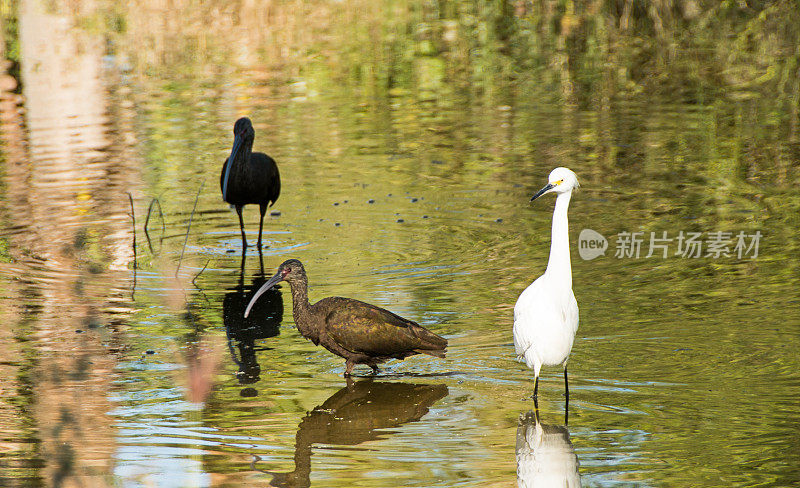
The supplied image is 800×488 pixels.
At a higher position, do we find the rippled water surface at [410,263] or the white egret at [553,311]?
the white egret at [553,311]

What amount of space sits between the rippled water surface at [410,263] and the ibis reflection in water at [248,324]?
35 mm

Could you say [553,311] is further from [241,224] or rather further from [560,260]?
[241,224]

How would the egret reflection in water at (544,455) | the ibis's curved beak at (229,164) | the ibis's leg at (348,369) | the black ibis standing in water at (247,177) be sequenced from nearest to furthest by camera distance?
the egret reflection in water at (544,455), the ibis's leg at (348,369), the black ibis standing in water at (247,177), the ibis's curved beak at (229,164)

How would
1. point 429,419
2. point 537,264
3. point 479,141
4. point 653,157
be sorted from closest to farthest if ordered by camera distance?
point 429,419, point 537,264, point 653,157, point 479,141

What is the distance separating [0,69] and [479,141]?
12.7 meters

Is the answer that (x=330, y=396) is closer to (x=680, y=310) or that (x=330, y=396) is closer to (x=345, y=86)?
(x=680, y=310)

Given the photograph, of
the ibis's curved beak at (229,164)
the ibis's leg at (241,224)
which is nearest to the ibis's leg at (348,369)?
the ibis's leg at (241,224)

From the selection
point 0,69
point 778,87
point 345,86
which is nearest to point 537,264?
point 778,87

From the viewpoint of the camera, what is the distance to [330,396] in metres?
8.14

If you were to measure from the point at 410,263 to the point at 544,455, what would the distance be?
174 inches

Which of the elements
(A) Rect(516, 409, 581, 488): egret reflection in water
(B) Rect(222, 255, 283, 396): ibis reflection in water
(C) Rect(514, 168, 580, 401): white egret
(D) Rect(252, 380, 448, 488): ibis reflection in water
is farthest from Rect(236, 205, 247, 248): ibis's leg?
(A) Rect(516, 409, 581, 488): egret reflection in water

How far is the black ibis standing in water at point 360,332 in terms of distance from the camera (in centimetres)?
816

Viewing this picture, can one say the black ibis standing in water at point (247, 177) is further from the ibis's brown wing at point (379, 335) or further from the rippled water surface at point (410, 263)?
the ibis's brown wing at point (379, 335)

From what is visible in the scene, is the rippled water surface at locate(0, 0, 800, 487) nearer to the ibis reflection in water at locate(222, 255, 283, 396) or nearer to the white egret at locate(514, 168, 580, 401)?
the ibis reflection in water at locate(222, 255, 283, 396)
